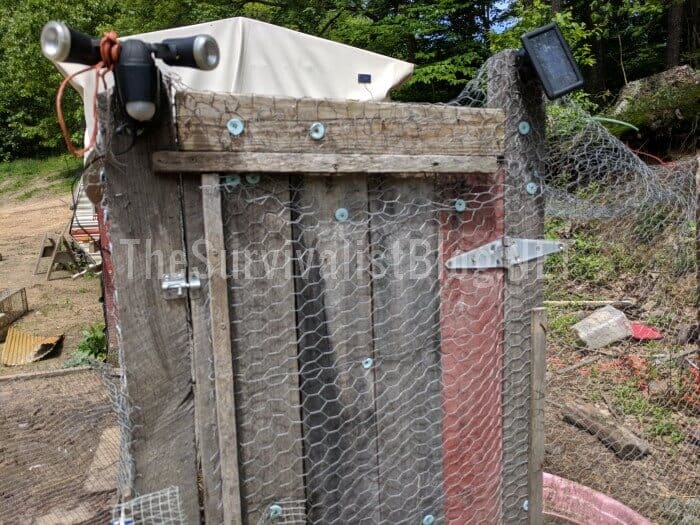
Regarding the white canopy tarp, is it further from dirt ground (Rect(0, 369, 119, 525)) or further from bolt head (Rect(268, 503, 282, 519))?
bolt head (Rect(268, 503, 282, 519))

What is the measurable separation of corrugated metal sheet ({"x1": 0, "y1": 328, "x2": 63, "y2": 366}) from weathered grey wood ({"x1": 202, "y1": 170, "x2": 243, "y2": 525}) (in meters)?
4.90

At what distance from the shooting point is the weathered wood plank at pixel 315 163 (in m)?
1.19

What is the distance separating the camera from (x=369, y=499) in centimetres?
156

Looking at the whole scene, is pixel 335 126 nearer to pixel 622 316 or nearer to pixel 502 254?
pixel 502 254

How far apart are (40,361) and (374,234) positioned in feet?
16.7

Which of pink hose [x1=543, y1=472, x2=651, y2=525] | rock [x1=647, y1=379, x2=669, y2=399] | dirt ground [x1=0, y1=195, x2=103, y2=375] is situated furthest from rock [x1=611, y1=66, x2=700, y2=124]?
dirt ground [x1=0, y1=195, x2=103, y2=375]

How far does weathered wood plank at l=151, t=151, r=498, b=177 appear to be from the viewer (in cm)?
119

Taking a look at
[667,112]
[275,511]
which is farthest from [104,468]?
[667,112]

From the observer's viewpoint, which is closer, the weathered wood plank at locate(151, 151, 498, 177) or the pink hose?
the weathered wood plank at locate(151, 151, 498, 177)

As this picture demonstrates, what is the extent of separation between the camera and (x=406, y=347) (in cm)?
156

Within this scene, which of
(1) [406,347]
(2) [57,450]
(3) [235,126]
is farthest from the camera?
(2) [57,450]

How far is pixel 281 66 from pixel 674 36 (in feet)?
29.5

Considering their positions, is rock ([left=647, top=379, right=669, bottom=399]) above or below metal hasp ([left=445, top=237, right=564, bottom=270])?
below

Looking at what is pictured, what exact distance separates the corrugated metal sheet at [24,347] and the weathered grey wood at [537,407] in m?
5.14
